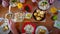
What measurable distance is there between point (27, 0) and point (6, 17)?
22 centimetres

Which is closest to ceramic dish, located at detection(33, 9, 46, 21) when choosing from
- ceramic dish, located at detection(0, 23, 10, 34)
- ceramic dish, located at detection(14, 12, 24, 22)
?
ceramic dish, located at detection(14, 12, 24, 22)

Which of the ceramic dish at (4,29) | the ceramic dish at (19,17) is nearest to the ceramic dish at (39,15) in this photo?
the ceramic dish at (19,17)

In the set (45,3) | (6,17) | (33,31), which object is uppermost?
(45,3)

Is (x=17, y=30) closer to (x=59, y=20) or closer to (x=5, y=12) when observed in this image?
(x=5, y=12)

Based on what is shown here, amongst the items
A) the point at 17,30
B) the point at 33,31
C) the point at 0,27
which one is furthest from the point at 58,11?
the point at 0,27

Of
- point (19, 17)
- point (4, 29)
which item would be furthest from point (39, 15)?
point (4, 29)

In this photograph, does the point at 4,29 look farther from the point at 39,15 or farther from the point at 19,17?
the point at 39,15

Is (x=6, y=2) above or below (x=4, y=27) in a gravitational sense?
above

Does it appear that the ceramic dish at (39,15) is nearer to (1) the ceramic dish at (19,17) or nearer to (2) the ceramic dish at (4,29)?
(1) the ceramic dish at (19,17)

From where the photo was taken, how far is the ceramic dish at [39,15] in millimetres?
1271

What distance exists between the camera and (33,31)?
1276mm

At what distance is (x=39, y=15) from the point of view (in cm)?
128

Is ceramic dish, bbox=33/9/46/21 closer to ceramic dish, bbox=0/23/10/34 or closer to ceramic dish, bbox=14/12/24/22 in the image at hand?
ceramic dish, bbox=14/12/24/22

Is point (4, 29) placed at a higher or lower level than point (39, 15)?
lower
